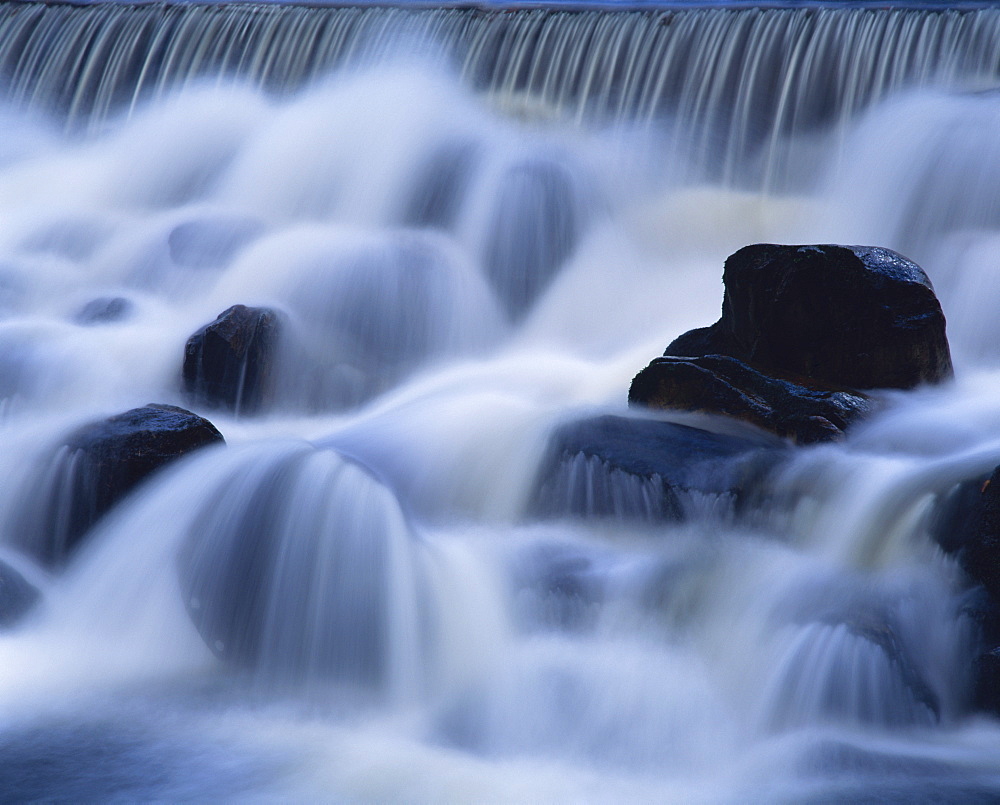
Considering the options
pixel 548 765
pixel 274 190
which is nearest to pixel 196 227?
pixel 274 190

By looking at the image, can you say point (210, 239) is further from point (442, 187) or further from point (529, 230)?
point (529, 230)

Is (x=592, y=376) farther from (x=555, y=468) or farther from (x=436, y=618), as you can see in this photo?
(x=436, y=618)

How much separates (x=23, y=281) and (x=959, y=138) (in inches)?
301

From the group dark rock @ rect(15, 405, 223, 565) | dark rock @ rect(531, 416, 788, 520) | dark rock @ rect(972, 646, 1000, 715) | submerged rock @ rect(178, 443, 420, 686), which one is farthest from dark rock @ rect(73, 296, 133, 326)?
dark rock @ rect(972, 646, 1000, 715)

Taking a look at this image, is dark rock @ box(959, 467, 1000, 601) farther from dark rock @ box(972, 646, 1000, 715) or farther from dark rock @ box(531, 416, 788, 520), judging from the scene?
dark rock @ box(531, 416, 788, 520)

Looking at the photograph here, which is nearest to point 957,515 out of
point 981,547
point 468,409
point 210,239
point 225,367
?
point 981,547

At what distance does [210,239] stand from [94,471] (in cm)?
455

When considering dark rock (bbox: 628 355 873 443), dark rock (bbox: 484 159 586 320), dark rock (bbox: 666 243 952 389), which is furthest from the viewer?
dark rock (bbox: 484 159 586 320)

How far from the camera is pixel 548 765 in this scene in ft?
13.4

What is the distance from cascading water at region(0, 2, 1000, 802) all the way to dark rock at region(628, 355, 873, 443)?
14 cm

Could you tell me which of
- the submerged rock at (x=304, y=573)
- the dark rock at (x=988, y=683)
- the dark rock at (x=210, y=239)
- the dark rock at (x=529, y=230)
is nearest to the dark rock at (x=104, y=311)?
the dark rock at (x=210, y=239)

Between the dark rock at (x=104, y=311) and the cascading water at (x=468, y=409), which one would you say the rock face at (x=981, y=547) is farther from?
the dark rock at (x=104, y=311)

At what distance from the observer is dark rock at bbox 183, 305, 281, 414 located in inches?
300

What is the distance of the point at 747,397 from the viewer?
585cm
